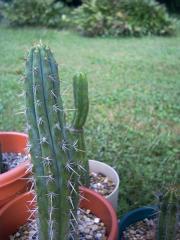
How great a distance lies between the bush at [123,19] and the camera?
23.5 feet

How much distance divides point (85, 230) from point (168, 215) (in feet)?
1.39

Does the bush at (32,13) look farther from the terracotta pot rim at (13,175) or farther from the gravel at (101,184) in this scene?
the terracotta pot rim at (13,175)

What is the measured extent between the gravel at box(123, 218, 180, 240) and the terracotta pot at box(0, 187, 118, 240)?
274mm

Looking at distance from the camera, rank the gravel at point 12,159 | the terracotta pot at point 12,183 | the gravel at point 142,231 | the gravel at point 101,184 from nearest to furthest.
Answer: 1. the terracotta pot at point 12,183
2. the gravel at point 142,231
3. the gravel at point 12,159
4. the gravel at point 101,184

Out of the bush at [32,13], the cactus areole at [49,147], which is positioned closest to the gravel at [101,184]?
the cactus areole at [49,147]

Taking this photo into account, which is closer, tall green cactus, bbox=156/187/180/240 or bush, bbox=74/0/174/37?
tall green cactus, bbox=156/187/180/240

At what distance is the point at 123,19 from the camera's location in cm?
718

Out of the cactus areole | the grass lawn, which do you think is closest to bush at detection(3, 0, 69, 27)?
the grass lawn

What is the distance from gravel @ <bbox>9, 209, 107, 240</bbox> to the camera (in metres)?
1.97

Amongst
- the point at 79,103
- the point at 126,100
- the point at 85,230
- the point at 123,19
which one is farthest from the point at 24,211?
the point at 123,19

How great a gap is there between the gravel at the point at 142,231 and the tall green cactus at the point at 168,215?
17 centimetres

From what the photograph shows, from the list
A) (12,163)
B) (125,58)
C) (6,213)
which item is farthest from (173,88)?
(6,213)

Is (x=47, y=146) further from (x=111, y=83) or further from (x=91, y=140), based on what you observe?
(x=111, y=83)

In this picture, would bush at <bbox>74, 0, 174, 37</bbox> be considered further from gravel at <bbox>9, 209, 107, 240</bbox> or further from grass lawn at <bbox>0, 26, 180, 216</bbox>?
gravel at <bbox>9, 209, 107, 240</bbox>
